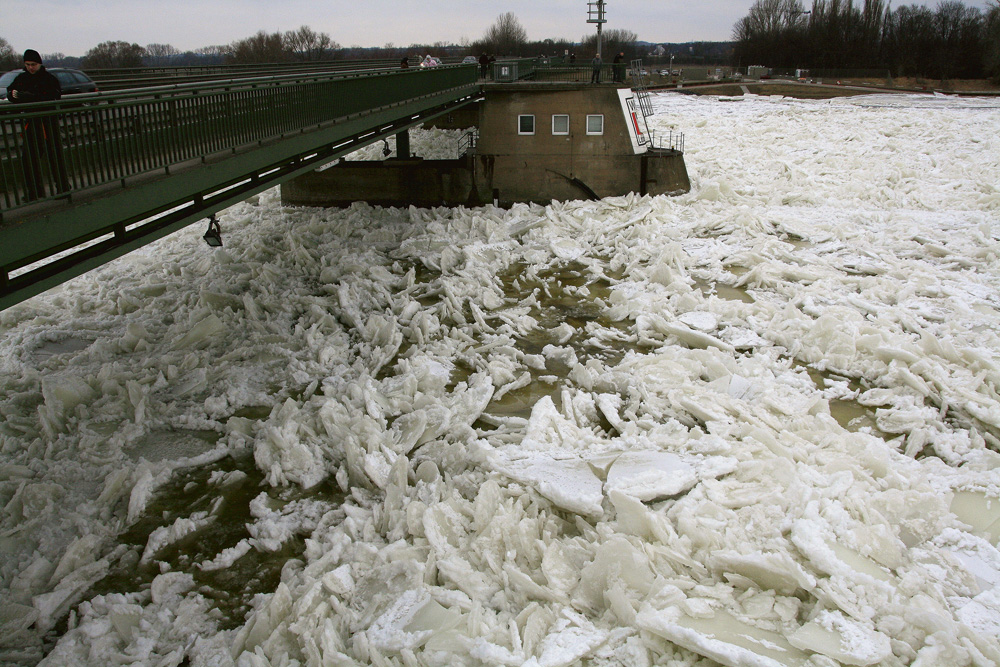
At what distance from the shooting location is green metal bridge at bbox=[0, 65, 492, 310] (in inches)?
231

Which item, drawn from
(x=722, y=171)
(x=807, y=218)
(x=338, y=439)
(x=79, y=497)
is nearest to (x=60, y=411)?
(x=79, y=497)

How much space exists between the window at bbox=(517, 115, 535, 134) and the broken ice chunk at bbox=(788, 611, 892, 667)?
19719mm

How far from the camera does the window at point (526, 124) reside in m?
23.3

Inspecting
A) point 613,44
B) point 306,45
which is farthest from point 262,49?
point 613,44

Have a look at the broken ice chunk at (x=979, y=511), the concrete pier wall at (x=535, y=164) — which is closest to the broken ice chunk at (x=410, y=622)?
the broken ice chunk at (x=979, y=511)

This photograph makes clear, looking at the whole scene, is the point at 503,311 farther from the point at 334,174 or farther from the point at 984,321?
the point at 334,174

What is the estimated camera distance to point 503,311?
49.0 feet

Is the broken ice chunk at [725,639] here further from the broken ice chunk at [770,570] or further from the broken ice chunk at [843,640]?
the broken ice chunk at [770,570]

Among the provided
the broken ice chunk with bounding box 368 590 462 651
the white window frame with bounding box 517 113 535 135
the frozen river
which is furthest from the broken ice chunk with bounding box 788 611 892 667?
the white window frame with bounding box 517 113 535 135

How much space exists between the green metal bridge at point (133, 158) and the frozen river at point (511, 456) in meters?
3.11

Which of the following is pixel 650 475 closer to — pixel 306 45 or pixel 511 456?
pixel 511 456

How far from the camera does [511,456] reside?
28.6 feet

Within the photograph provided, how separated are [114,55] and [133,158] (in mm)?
39584

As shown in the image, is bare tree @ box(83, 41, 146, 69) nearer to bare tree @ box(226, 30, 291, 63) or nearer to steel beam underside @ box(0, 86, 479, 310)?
bare tree @ box(226, 30, 291, 63)
